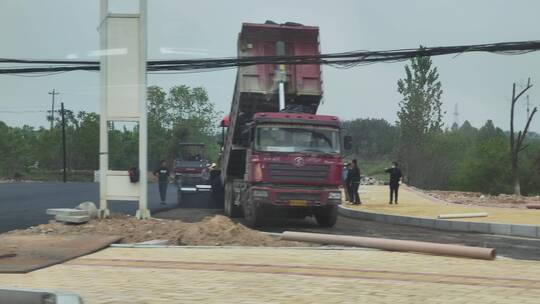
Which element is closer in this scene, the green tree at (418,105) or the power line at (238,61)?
the power line at (238,61)

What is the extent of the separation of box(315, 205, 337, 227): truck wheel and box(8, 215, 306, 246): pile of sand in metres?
4.59

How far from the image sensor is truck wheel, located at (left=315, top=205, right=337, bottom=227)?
1695cm

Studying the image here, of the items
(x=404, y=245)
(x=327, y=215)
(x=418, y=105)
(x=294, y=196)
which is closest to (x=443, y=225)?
(x=327, y=215)

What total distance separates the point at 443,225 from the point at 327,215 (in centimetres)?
337

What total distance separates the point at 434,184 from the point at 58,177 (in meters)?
48.4

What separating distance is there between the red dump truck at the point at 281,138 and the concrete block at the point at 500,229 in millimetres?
4069

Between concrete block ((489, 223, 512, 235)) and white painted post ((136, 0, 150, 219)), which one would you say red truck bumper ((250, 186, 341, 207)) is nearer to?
white painted post ((136, 0, 150, 219))

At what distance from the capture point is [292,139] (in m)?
16.1

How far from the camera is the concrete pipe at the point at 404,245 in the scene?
10.1 metres

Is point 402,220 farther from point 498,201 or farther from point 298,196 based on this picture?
point 498,201

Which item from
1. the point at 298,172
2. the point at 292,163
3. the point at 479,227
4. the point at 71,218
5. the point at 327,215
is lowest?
the point at 479,227

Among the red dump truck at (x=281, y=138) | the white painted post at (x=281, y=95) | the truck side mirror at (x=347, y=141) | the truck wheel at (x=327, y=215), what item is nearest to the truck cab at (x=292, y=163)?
the red dump truck at (x=281, y=138)

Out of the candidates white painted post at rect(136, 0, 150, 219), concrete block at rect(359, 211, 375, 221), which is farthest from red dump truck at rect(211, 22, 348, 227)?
concrete block at rect(359, 211, 375, 221)

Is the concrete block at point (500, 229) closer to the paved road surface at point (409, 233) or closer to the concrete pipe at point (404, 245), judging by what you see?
the paved road surface at point (409, 233)
